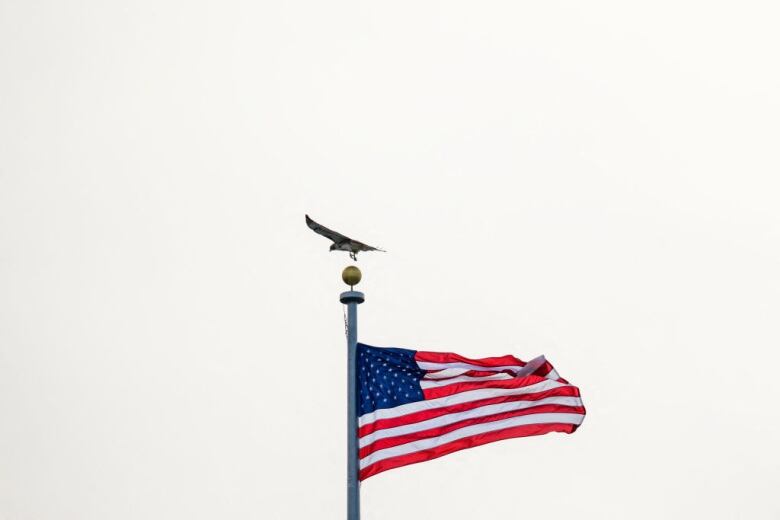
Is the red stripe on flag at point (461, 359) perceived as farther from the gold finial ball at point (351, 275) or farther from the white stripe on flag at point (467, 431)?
the gold finial ball at point (351, 275)

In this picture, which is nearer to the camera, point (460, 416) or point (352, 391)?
point (352, 391)

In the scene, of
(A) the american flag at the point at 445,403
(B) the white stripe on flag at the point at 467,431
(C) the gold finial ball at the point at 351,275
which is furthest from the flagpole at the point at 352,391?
(B) the white stripe on flag at the point at 467,431

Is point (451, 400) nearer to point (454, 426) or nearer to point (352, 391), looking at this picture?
point (454, 426)

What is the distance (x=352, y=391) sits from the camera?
52.9 ft

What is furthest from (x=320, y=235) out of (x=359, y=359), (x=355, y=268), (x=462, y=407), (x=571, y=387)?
(x=571, y=387)

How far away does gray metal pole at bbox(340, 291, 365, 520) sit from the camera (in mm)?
15109

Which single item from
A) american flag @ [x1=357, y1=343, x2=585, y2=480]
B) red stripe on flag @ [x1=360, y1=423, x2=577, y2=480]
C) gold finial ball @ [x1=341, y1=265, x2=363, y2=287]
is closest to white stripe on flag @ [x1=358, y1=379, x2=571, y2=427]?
american flag @ [x1=357, y1=343, x2=585, y2=480]

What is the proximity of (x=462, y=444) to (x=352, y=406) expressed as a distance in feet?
6.88

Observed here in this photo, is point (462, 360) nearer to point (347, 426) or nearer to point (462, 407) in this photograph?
point (462, 407)

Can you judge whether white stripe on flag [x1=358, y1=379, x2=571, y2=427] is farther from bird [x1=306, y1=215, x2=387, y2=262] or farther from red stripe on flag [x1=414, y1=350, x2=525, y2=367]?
bird [x1=306, y1=215, x2=387, y2=262]

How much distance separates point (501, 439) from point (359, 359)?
2.77 meters

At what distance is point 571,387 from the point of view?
18266 mm

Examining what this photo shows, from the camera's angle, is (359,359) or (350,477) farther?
(359,359)

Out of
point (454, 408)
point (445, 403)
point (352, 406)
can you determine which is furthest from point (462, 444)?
point (352, 406)
